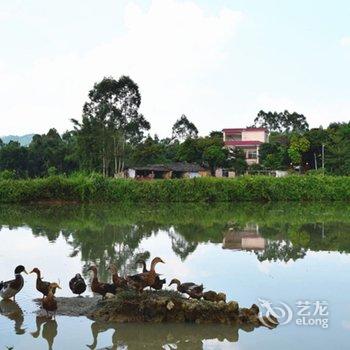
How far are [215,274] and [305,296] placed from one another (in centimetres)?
249

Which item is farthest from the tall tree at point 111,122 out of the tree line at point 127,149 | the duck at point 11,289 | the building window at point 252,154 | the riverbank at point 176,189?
the duck at point 11,289

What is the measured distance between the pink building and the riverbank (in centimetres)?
1932

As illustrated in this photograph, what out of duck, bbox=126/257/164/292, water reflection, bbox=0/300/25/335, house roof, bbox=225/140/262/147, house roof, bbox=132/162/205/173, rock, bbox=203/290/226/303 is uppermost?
house roof, bbox=225/140/262/147

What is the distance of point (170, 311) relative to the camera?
25.5 ft

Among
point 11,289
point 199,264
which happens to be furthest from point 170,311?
point 199,264

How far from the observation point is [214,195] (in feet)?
123

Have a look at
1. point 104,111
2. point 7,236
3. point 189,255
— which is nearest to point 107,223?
point 7,236

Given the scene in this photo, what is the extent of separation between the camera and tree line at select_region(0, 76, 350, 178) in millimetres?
47156

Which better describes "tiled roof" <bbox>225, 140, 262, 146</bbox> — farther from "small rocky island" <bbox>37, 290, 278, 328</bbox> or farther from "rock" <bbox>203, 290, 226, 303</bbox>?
"small rocky island" <bbox>37, 290, 278, 328</bbox>

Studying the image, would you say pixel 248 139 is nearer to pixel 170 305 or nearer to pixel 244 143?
pixel 244 143

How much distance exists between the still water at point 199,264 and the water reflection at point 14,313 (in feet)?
0.05

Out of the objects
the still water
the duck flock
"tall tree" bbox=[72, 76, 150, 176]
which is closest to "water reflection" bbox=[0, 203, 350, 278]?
the still water

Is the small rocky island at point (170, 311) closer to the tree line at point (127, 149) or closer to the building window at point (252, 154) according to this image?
the tree line at point (127, 149)

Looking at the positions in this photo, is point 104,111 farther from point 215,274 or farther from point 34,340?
point 34,340
